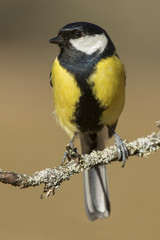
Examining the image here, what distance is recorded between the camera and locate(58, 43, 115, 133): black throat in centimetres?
330

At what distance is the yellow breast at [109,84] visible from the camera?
329 centimetres

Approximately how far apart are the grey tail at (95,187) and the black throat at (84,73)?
1.41 feet

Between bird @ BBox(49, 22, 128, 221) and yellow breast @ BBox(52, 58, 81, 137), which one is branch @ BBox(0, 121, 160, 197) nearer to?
bird @ BBox(49, 22, 128, 221)

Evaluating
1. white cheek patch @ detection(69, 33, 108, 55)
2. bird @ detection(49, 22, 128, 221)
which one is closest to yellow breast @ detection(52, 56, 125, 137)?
bird @ detection(49, 22, 128, 221)

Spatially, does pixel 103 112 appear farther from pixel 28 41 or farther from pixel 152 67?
pixel 28 41

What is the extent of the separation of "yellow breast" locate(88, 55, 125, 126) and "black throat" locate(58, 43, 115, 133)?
1.2 inches

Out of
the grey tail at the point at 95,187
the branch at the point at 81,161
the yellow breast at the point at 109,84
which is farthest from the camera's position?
the grey tail at the point at 95,187

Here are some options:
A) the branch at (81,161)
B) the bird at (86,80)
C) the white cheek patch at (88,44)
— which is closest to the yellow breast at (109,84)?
the bird at (86,80)

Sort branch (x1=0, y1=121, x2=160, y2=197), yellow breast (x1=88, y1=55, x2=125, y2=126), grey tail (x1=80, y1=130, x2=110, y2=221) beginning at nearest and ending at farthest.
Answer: branch (x1=0, y1=121, x2=160, y2=197) < yellow breast (x1=88, y1=55, x2=125, y2=126) < grey tail (x1=80, y1=130, x2=110, y2=221)

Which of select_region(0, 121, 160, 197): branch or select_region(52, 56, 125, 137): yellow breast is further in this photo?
select_region(52, 56, 125, 137): yellow breast

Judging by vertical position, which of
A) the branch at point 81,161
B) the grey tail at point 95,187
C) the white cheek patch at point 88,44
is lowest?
the branch at point 81,161

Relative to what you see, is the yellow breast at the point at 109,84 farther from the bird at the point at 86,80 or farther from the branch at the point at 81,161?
the branch at the point at 81,161

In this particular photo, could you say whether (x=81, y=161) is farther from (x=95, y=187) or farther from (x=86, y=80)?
(x=95, y=187)

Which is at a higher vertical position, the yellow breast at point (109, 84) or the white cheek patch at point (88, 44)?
the white cheek patch at point (88, 44)
